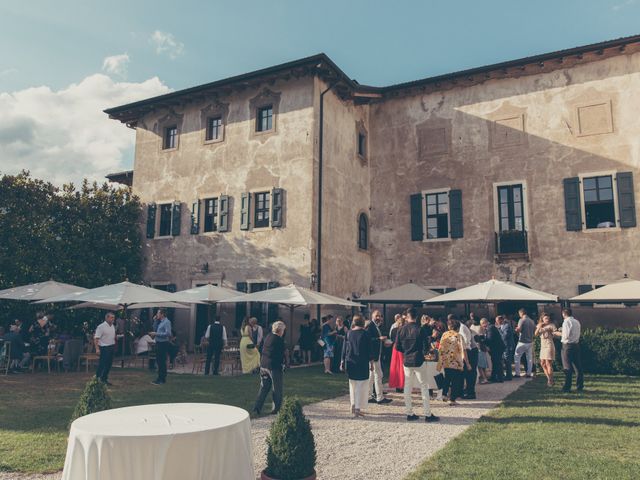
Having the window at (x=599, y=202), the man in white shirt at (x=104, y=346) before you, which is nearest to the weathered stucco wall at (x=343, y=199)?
the window at (x=599, y=202)

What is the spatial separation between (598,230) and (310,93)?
A: 11.0m

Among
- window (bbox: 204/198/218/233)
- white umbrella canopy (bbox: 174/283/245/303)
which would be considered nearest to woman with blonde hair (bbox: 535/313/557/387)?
white umbrella canopy (bbox: 174/283/245/303)

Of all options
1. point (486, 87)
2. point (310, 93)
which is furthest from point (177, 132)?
point (486, 87)

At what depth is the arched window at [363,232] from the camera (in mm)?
20984

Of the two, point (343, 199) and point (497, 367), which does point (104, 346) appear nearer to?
point (497, 367)

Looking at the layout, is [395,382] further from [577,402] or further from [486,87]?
[486,87]

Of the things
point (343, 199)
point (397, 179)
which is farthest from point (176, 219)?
point (397, 179)

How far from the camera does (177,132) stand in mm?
21891

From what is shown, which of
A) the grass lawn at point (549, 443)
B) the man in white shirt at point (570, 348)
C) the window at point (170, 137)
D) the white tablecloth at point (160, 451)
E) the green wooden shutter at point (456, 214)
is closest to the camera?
the white tablecloth at point (160, 451)

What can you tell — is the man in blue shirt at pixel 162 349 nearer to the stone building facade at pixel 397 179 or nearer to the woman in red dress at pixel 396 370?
the woman in red dress at pixel 396 370

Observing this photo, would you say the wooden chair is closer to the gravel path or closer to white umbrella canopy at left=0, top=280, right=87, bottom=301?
white umbrella canopy at left=0, top=280, right=87, bottom=301

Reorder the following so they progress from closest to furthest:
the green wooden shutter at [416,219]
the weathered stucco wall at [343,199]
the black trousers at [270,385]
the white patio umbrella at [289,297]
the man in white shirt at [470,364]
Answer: the black trousers at [270,385]
the man in white shirt at [470,364]
the white patio umbrella at [289,297]
the weathered stucco wall at [343,199]
the green wooden shutter at [416,219]

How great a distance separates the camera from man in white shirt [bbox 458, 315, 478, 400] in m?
10.4

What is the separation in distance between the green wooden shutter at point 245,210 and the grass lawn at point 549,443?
469 inches
